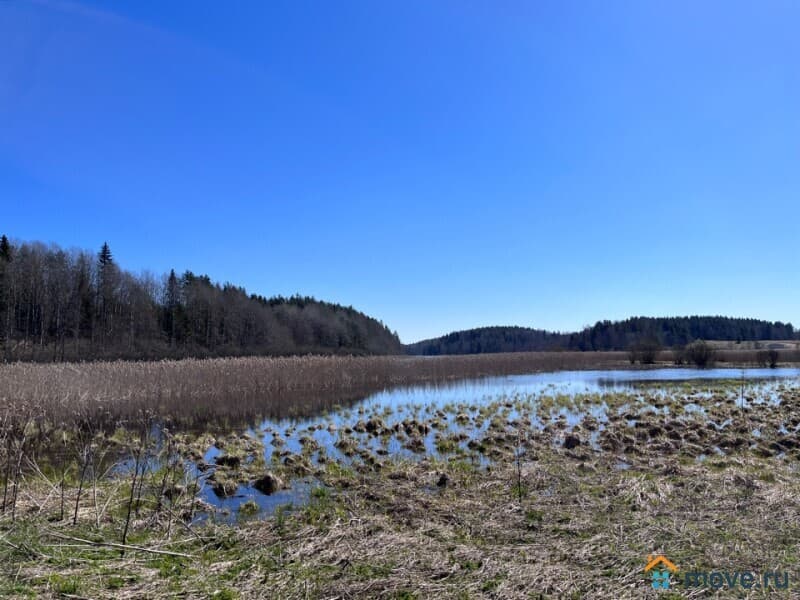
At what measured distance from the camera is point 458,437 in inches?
444

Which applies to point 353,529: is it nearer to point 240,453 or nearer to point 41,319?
point 240,453

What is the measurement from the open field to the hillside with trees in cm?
2995

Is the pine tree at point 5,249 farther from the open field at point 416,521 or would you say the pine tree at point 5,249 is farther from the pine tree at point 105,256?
the open field at point 416,521

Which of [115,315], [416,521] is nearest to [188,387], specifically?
[416,521]

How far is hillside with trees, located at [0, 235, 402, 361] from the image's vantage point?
129 feet

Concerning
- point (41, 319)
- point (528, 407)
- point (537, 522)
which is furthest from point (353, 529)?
point (41, 319)

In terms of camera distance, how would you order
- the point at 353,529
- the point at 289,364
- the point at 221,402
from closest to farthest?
the point at 353,529
the point at 221,402
the point at 289,364

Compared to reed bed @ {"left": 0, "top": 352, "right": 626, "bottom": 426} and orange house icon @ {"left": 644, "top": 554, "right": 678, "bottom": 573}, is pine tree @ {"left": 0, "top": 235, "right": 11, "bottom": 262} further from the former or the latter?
orange house icon @ {"left": 644, "top": 554, "right": 678, "bottom": 573}

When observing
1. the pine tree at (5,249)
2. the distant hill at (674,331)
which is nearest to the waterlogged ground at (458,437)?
the pine tree at (5,249)

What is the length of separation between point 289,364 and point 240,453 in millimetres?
15572

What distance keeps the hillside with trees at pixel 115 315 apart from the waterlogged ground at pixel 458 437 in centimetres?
2701

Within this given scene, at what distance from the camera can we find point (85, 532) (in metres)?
4.75

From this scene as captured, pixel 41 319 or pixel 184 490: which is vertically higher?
pixel 41 319

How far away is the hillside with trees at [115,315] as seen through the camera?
39281mm
